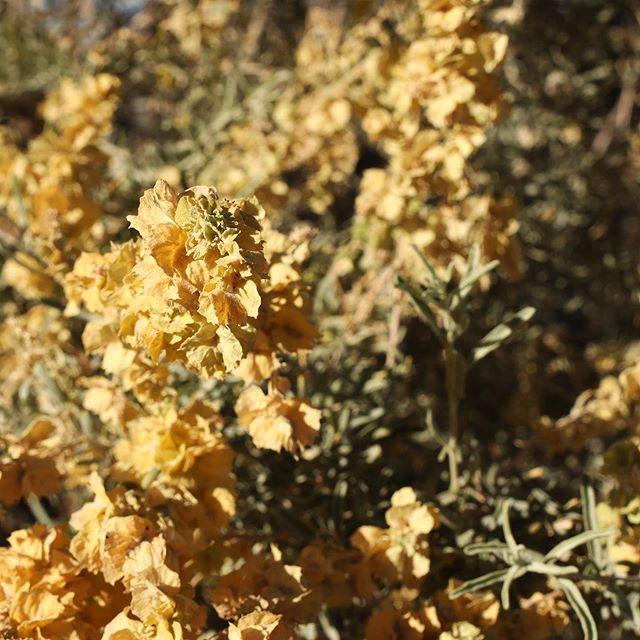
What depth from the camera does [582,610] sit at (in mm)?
1124

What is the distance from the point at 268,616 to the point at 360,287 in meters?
1.12

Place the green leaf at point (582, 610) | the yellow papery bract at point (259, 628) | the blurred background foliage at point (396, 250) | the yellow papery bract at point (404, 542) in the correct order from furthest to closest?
the blurred background foliage at point (396, 250) < the yellow papery bract at point (404, 542) < the green leaf at point (582, 610) < the yellow papery bract at point (259, 628)

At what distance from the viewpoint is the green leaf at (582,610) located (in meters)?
1.10

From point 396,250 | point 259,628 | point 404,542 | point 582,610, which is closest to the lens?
point 259,628

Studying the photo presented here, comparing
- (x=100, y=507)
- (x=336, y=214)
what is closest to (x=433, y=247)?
(x=100, y=507)

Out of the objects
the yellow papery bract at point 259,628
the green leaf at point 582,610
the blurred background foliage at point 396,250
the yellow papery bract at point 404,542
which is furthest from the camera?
the blurred background foliage at point 396,250

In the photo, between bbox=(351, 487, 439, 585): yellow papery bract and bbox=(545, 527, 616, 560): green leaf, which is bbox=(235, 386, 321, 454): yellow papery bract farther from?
bbox=(545, 527, 616, 560): green leaf

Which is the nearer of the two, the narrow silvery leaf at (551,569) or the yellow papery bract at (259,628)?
the yellow papery bract at (259,628)

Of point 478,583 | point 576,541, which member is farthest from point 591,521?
point 478,583

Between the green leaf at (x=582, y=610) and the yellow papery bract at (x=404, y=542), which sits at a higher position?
the yellow papery bract at (x=404, y=542)

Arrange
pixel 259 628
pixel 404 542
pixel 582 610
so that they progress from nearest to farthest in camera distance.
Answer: pixel 259 628 < pixel 582 610 < pixel 404 542

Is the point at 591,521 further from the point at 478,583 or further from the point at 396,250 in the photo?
the point at 396,250

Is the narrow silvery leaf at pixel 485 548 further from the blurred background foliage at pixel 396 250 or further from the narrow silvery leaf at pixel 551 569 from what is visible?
the blurred background foliage at pixel 396 250

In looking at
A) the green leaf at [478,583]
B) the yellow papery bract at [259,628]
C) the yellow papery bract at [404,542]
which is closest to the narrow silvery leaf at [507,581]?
the green leaf at [478,583]
